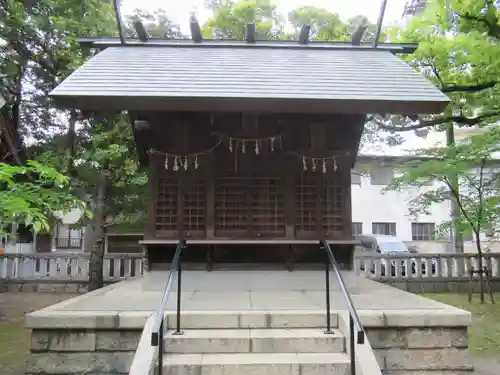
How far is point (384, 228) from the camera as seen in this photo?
2362cm

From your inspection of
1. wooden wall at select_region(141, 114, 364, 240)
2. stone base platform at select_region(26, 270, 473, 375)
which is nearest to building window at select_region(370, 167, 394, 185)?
wooden wall at select_region(141, 114, 364, 240)

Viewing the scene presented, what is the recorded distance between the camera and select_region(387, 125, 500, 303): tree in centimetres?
911

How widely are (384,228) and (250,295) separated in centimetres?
1934

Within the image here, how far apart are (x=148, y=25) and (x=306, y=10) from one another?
16.3ft

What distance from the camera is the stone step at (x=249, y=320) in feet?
15.0

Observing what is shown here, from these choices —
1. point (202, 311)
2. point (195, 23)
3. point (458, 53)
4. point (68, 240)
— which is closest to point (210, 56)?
point (195, 23)

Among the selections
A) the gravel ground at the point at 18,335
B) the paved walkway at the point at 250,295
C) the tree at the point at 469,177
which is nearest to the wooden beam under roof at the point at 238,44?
the tree at the point at 469,177

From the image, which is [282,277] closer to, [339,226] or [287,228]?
[287,228]

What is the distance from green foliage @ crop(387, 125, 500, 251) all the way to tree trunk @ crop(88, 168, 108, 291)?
7.71 metres

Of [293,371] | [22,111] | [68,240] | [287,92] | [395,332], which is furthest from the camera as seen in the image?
[68,240]

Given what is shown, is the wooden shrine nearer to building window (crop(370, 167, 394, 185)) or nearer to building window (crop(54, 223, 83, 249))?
building window (crop(370, 167, 394, 185))

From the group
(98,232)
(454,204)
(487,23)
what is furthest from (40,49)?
(454,204)

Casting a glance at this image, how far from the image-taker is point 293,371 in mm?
3922

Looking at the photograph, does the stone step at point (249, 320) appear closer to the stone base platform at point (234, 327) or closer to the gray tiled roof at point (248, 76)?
the stone base platform at point (234, 327)
